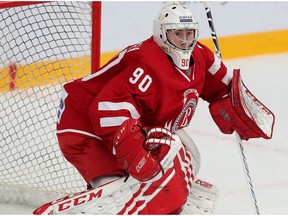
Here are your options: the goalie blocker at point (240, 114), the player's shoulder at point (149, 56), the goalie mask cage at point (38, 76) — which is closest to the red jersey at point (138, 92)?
the player's shoulder at point (149, 56)

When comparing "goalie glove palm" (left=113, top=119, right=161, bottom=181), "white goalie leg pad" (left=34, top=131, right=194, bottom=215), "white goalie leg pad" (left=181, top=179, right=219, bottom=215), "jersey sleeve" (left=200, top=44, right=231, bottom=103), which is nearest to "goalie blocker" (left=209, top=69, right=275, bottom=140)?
"jersey sleeve" (left=200, top=44, right=231, bottom=103)

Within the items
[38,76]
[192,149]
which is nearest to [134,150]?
[192,149]

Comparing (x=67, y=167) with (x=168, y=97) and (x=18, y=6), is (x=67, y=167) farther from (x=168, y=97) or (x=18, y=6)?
(x=168, y=97)

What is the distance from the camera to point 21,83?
12.1 ft

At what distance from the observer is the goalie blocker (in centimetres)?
305

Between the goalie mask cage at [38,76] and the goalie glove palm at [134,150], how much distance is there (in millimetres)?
826

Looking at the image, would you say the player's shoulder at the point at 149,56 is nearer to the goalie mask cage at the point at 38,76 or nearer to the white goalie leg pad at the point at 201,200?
the white goalie leg pad at the point at 201,200

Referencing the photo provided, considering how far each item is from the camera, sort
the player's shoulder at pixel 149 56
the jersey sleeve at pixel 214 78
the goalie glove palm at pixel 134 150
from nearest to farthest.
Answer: the goalie glove palm at pixel 134 150 → the player's shoulder at pixel 149 56 → the jersey sleeve at pixel 214 78

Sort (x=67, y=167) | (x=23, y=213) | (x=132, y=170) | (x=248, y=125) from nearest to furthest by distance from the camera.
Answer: (x=132, y=170) → (x=248, y=125) → (x=23, y=213) → (x=67, y=167)

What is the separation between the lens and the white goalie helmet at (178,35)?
2785mm

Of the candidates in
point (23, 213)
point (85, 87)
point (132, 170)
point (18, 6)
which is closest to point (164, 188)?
point (132, 170)

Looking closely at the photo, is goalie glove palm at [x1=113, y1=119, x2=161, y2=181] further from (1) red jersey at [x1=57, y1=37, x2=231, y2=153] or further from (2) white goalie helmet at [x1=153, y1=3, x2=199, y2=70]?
(2) white goalie helmet at [x1=153, y1=3, x2=199, y2=70]

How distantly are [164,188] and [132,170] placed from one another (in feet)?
0.48

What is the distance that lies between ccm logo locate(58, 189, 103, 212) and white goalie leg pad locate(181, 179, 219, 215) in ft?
1.22
